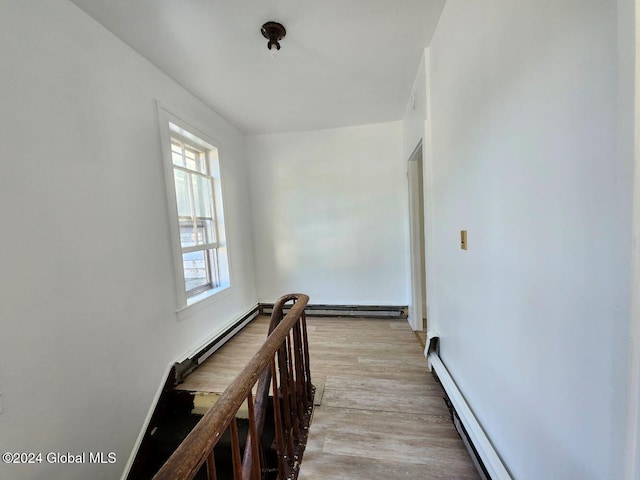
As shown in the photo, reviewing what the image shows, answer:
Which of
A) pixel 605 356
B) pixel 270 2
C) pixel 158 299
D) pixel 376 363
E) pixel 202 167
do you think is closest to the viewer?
pixel 605 356

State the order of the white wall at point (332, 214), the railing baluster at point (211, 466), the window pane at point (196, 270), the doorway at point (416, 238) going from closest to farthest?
the railing baluster at point (211, 466), the window pane at point (196, 270), the doorway at point (416, 238), the white wall at point (332, 214)

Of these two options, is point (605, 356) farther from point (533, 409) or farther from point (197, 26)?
point (197, 26)

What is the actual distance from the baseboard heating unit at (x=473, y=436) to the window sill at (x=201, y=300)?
2.20 metres

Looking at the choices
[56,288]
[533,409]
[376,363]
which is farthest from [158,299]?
[533,409]

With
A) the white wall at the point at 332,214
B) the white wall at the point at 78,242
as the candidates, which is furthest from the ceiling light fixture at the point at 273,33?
the white wall at the point at 332,214

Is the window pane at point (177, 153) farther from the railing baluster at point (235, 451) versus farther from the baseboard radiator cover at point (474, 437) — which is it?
the baseboard radiator cover at point (474, 437)

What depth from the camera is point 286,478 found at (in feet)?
4.00

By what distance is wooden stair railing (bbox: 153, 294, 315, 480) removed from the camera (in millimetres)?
600

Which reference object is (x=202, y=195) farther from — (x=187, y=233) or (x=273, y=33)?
(x=273, y=33)

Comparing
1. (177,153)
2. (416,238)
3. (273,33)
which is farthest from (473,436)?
(177,153)

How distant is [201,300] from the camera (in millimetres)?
2432

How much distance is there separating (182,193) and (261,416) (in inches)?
84.8

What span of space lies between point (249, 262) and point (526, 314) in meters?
3.19

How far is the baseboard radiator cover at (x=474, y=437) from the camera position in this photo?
104cm
